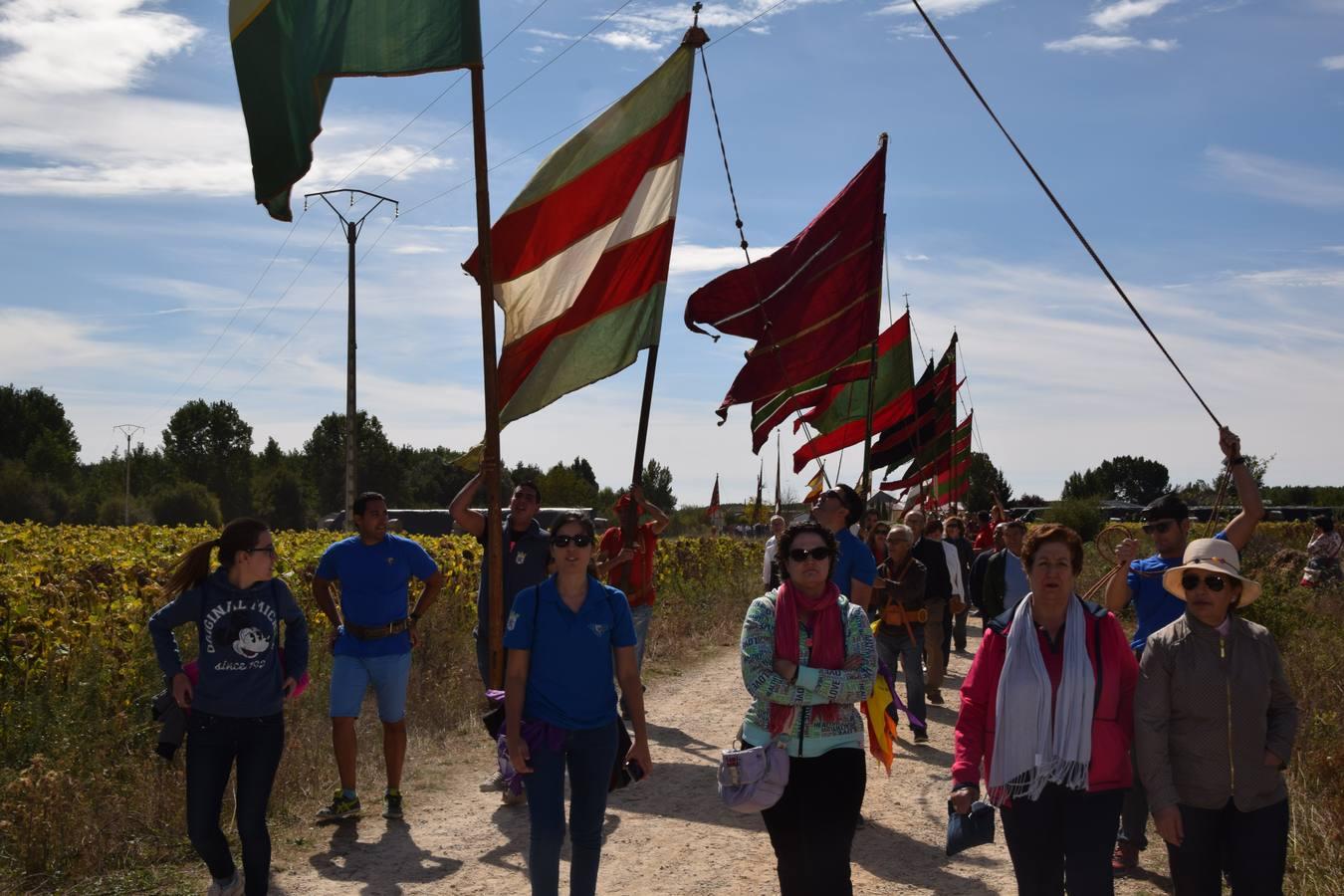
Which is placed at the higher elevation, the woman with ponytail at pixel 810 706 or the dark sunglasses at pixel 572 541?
the dark sunglasses at pixel 572 541

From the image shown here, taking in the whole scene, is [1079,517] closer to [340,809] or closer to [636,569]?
[636,569]

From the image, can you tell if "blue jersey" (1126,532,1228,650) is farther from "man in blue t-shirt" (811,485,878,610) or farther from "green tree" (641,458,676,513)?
"green tree" (641,458,676,513)

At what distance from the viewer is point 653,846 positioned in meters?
7.56

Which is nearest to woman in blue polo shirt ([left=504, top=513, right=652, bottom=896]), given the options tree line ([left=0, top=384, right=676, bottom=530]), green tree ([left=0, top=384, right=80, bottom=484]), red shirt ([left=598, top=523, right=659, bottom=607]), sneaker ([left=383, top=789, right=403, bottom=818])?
sneaker ([left=383, top=789, right=403, bottom=818])

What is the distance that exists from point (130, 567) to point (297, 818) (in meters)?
3.85

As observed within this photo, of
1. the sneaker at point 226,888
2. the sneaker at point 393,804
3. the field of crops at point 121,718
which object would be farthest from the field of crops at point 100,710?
the sneaker at point 226,888

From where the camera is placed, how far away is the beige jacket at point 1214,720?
469 cm

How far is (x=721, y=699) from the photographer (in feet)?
43.3

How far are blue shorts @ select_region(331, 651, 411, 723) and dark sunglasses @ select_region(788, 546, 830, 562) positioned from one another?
3539 millimetres

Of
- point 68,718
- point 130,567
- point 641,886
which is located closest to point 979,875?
point 641,886

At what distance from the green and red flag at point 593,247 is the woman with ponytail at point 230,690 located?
2.60 metres

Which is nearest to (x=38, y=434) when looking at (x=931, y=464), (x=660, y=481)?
(x=660, y=481)

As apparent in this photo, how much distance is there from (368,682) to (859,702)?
3.64 meters

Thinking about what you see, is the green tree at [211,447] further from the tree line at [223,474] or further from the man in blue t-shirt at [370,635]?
the man in blue t-shirt at [370,635]
